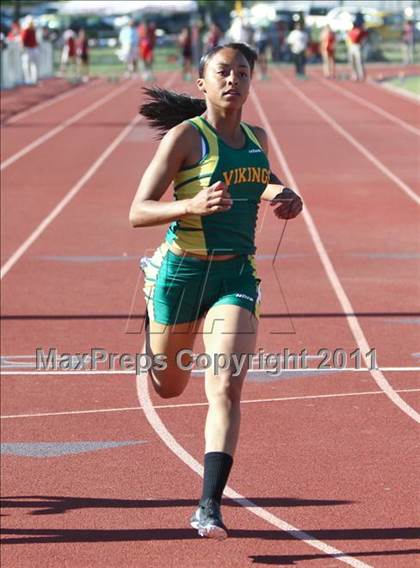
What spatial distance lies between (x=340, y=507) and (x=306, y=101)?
3145 cm

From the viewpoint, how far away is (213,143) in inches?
217

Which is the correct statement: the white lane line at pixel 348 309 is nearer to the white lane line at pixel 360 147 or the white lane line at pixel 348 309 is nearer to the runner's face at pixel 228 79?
the white lane line at pixel 360 147

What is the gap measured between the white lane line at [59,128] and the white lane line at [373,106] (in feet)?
20.2

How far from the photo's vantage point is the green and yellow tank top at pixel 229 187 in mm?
5484

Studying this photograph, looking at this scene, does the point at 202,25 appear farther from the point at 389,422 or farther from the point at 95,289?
the point at 389,422

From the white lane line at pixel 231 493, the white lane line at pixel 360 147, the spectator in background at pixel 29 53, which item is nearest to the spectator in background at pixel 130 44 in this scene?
the spectator in background at pixel 29 53

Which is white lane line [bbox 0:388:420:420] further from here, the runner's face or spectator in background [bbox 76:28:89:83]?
spectator in background [bbox 76:28:89:83]

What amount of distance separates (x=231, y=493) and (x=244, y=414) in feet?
6.18

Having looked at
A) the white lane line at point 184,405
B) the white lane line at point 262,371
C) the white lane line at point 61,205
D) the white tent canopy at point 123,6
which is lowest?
the white tent canopy at point 123,6

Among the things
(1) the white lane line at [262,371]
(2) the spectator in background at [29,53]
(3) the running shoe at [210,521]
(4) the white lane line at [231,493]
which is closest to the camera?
(3) the running shoe at [210,521]

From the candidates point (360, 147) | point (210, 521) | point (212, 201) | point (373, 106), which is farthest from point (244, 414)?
point (373, 106)

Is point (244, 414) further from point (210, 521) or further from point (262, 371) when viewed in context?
point (210, 521)

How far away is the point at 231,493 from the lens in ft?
25.8

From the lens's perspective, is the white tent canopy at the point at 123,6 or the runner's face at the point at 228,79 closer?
the runner's face at the point at 228,79
